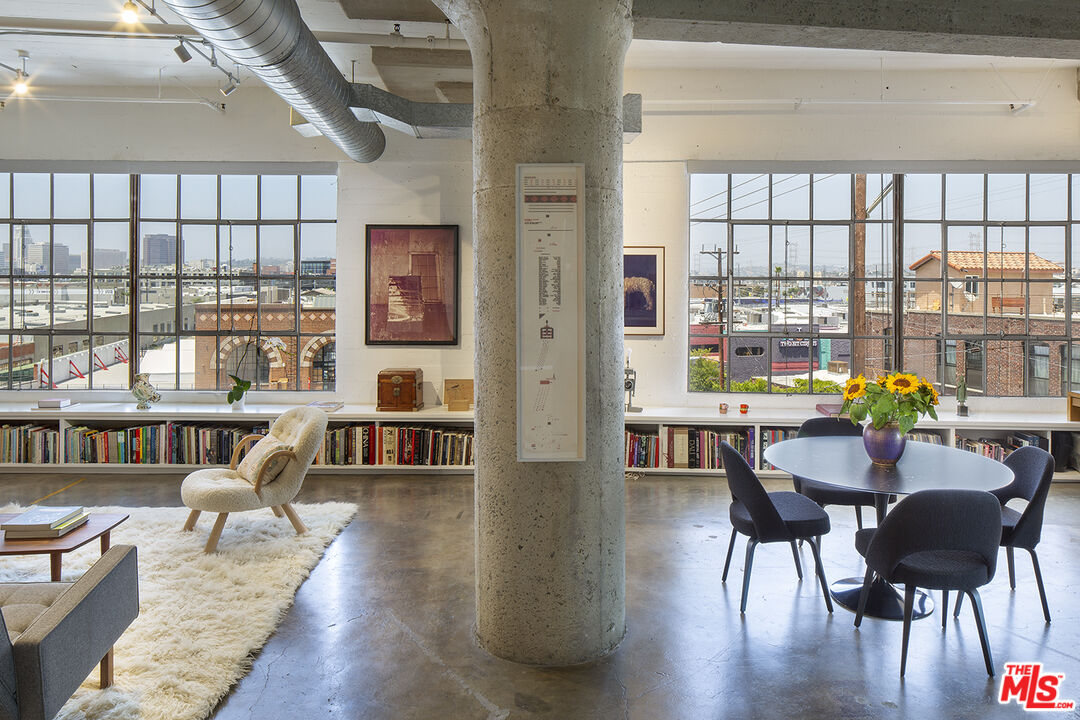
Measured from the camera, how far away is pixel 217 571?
4.34m

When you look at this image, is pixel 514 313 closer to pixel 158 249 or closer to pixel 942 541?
pixel 942 541

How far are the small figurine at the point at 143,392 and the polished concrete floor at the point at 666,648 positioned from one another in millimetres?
3108

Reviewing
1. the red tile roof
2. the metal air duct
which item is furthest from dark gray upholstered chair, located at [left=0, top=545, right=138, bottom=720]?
the red tile roof

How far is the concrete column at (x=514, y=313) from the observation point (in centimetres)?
321

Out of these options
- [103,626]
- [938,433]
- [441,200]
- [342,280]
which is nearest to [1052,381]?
→ [938,433]

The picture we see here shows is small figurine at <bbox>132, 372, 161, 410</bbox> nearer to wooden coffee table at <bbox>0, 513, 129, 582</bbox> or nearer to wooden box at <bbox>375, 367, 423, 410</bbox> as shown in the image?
wooden box at <bbox>375, 367, 423, 410</bbox>

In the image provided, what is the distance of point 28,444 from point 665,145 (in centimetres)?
706

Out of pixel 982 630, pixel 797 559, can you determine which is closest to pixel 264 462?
pixel 797 559

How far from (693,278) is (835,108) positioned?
7.27ft

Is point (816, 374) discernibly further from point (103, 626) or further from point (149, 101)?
point (149, 101)

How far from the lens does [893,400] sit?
3.86 metres

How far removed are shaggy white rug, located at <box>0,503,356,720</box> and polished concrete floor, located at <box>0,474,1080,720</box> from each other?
0.40 ft

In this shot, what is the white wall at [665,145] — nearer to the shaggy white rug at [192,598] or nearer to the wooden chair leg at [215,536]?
the shaggy white rug at [192,598]

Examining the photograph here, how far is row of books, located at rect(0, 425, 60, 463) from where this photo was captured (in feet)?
23.0
